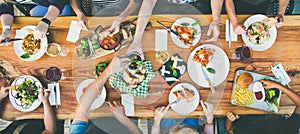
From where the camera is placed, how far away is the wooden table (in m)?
1.84

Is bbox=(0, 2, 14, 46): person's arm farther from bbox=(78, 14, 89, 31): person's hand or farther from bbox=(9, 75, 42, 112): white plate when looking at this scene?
bbox=(78, 14, 89, 31): person's hand

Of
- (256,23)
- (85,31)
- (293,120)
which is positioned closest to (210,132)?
(293,120)

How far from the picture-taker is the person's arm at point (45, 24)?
1818mm

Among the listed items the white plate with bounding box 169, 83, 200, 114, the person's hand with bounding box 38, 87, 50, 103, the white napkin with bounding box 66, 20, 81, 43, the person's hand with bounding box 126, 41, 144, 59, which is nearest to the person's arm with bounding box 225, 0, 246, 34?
the white plate with bounding box 169, 83, 200, 114

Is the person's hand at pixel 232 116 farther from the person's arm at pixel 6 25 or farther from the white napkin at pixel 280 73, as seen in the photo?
the person's arm at pixel 6 25

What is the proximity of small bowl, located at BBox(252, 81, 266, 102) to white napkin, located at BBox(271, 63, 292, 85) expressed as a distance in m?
0.09

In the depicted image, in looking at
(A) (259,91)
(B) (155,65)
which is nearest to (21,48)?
(B) (155,65)

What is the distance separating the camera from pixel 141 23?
1.84m

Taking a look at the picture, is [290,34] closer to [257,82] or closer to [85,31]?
[257,82]

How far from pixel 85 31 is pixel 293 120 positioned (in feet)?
3.55

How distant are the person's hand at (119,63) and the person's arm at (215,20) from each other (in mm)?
401

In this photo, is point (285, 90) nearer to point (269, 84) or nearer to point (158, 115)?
point (269, 84)

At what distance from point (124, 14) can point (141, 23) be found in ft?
0.29

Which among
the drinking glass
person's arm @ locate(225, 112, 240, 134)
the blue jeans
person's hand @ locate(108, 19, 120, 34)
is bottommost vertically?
person's arm @ locate(225, 112, 240, 134)
